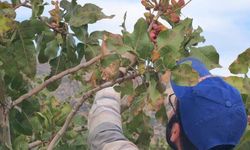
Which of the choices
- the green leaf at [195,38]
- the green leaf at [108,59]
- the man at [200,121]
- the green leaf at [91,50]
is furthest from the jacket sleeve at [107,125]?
the green leaf at [195,38]

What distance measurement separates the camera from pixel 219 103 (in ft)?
9.16

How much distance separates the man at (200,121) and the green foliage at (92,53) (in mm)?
122

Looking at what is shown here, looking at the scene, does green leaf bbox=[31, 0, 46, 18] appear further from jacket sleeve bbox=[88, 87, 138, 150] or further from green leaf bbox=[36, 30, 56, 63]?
jacket sleeve bbox=[88, 87, 138, 150]

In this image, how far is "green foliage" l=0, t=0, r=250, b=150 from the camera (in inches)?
108

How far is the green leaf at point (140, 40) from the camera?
2.73m

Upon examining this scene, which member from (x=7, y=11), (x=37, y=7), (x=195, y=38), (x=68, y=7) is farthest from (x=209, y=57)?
(x=7, y=11)

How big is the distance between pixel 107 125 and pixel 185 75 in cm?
48

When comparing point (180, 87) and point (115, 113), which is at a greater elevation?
point (180, 87)

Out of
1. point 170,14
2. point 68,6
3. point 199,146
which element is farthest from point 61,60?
point 199,146

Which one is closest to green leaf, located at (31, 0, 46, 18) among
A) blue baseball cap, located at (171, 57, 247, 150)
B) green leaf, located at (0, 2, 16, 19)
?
green leaf, located at (0, 2, 16, 19)

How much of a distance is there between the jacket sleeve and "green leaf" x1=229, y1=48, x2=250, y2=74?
59cm

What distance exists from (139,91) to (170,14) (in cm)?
38

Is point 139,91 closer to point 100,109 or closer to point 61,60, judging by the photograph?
point 100,109

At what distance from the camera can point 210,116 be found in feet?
9.07
